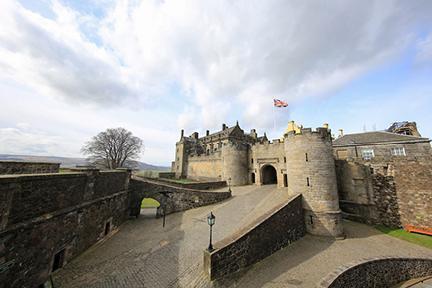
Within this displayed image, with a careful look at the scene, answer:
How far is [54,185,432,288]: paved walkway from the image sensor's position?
7785mm

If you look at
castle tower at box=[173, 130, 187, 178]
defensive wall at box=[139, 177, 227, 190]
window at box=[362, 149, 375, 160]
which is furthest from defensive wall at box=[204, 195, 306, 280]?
castle tower at box=[173, 130, 187, 178]

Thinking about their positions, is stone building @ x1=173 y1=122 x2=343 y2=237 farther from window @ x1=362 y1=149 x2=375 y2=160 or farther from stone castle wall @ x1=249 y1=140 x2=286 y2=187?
window @ x1=362 y1=149 x2=375 y2=160

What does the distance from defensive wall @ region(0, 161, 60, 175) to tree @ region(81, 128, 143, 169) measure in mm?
24145

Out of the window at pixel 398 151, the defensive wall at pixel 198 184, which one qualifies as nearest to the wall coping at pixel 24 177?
the defensive wall at pixel 198 184

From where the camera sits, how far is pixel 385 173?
16078mm

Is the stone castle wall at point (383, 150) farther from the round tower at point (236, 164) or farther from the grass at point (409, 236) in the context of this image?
the round tower at point (236, 164)

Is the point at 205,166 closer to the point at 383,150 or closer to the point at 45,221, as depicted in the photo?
the point at 383,150

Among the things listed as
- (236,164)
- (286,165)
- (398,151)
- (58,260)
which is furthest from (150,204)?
(398,151)

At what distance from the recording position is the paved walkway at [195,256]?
7.79 meters

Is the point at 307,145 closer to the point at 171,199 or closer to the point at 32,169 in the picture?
the point at 171,199

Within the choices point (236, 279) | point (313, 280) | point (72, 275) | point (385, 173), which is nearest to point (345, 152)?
point (385, 173)

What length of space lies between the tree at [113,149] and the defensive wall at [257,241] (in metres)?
34.1

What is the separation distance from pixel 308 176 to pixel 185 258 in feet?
33.0

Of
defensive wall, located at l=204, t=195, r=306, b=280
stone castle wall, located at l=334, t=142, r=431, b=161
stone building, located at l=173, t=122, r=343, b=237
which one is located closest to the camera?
defensive wall, located at l=204, t=195, r=306, b=280
